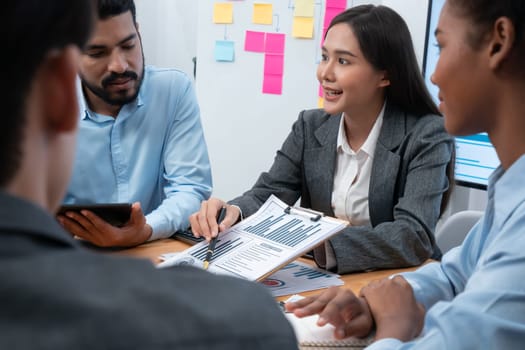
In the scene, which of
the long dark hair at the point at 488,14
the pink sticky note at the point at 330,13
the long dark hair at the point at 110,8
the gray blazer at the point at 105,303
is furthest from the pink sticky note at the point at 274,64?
the gray blazer at the point at 105,303

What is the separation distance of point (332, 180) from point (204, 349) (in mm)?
1562

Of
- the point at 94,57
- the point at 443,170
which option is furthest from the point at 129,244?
the point at 443,170

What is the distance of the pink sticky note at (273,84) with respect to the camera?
129 inches

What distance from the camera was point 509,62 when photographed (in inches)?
37.2

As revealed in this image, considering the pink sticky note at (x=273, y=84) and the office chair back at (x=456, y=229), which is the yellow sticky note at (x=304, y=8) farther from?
the office chair back at (x=456, y=229)

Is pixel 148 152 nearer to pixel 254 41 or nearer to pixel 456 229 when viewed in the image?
pixel 456 229

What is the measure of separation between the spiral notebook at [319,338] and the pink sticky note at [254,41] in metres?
2.33

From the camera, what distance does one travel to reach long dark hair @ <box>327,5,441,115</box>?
6.38 ft

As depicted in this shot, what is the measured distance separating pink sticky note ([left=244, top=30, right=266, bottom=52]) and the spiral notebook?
2.33 metres

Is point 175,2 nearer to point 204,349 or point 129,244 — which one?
point 129,244

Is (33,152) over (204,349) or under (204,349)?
over

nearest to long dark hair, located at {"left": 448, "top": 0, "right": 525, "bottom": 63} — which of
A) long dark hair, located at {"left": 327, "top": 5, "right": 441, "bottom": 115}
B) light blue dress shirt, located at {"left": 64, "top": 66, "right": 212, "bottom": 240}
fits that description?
long dark hair, located at {"left": 327, "top": 5, "right": 441, "bottom": 115}

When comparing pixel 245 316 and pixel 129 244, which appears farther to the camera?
pixel 129 244

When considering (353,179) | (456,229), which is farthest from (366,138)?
(456,229)
